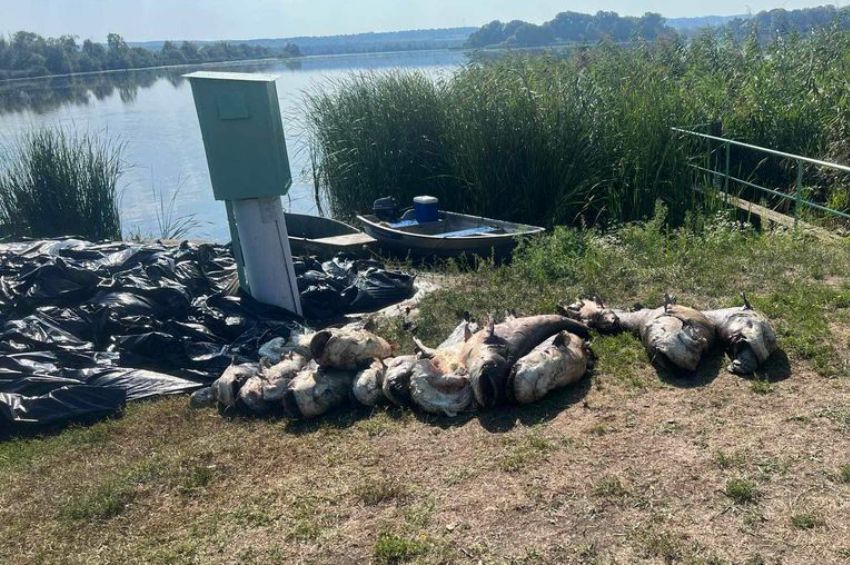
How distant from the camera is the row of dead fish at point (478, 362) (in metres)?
4.94

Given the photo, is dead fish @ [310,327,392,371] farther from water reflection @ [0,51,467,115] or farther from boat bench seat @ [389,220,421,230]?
water reflection @ [0,51,467,115]

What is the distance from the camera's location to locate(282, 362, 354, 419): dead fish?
17.6 feet

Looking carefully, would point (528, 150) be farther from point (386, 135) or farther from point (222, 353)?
point (222, 353)

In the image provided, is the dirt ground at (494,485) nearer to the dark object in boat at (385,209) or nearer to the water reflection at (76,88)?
the dark object in boat at (385,209)

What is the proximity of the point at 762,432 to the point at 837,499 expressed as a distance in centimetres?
64

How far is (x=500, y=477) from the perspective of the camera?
4.19 metres

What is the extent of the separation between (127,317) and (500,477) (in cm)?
452

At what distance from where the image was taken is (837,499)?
3.68m

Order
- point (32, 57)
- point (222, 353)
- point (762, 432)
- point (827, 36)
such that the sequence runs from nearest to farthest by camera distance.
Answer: point (762, 432)
point (222, 353)
point (827, 36)
point (32, 57)

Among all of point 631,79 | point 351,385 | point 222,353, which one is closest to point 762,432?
point 351,385

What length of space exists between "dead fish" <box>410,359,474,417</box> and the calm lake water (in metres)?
10.2

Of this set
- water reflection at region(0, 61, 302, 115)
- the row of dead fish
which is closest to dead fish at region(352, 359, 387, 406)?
the row of dead fish

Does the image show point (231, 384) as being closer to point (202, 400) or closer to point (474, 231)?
point (202, 400)

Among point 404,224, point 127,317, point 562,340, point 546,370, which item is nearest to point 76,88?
point 404,224
